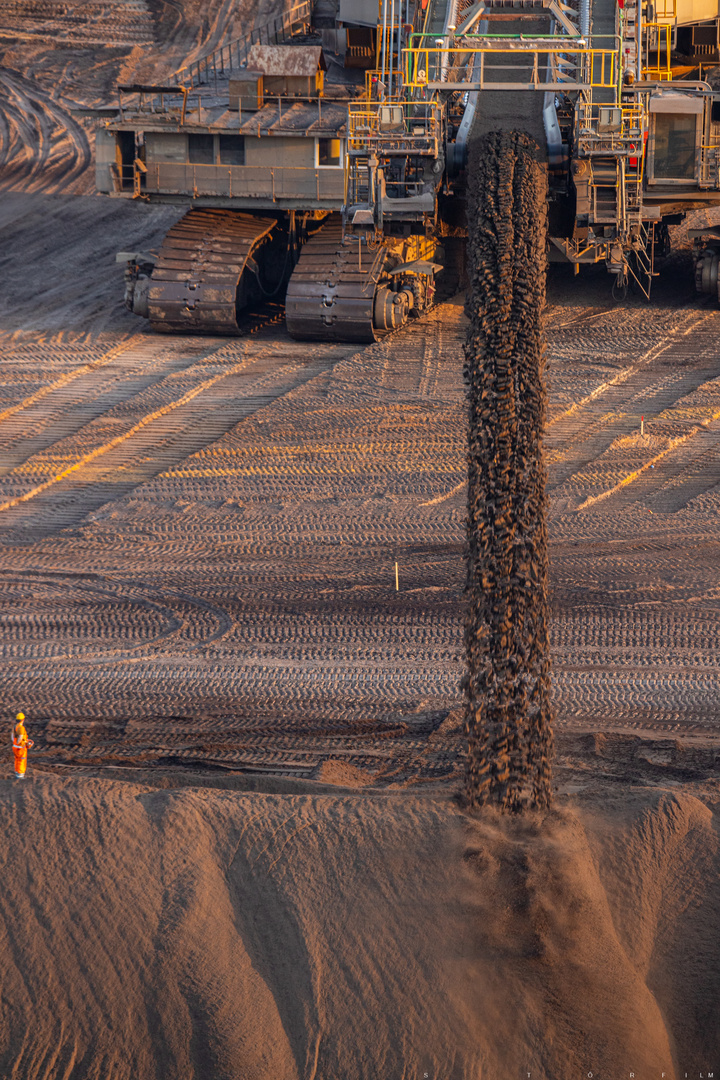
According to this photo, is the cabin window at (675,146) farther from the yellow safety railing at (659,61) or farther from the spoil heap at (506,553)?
the spoil heap at (506,553)

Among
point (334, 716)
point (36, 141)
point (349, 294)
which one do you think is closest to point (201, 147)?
point (349, 294)

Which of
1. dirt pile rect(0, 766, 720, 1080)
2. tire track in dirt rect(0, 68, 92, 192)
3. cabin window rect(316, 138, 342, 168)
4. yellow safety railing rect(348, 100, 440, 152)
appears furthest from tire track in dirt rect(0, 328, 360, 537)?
tire track in dirt rect(0, 68, 92, 192)

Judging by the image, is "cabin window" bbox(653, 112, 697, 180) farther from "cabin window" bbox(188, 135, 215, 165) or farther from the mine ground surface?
"cabin window" bbox(188, 135, 215, 165)

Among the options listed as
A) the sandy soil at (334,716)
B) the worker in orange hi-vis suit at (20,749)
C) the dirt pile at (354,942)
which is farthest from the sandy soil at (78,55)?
the dirt pile at (354,942)

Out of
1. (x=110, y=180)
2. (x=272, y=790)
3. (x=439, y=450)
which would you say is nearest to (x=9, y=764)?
(x=272, y=790)

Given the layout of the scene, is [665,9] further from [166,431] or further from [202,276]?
[166,431]
